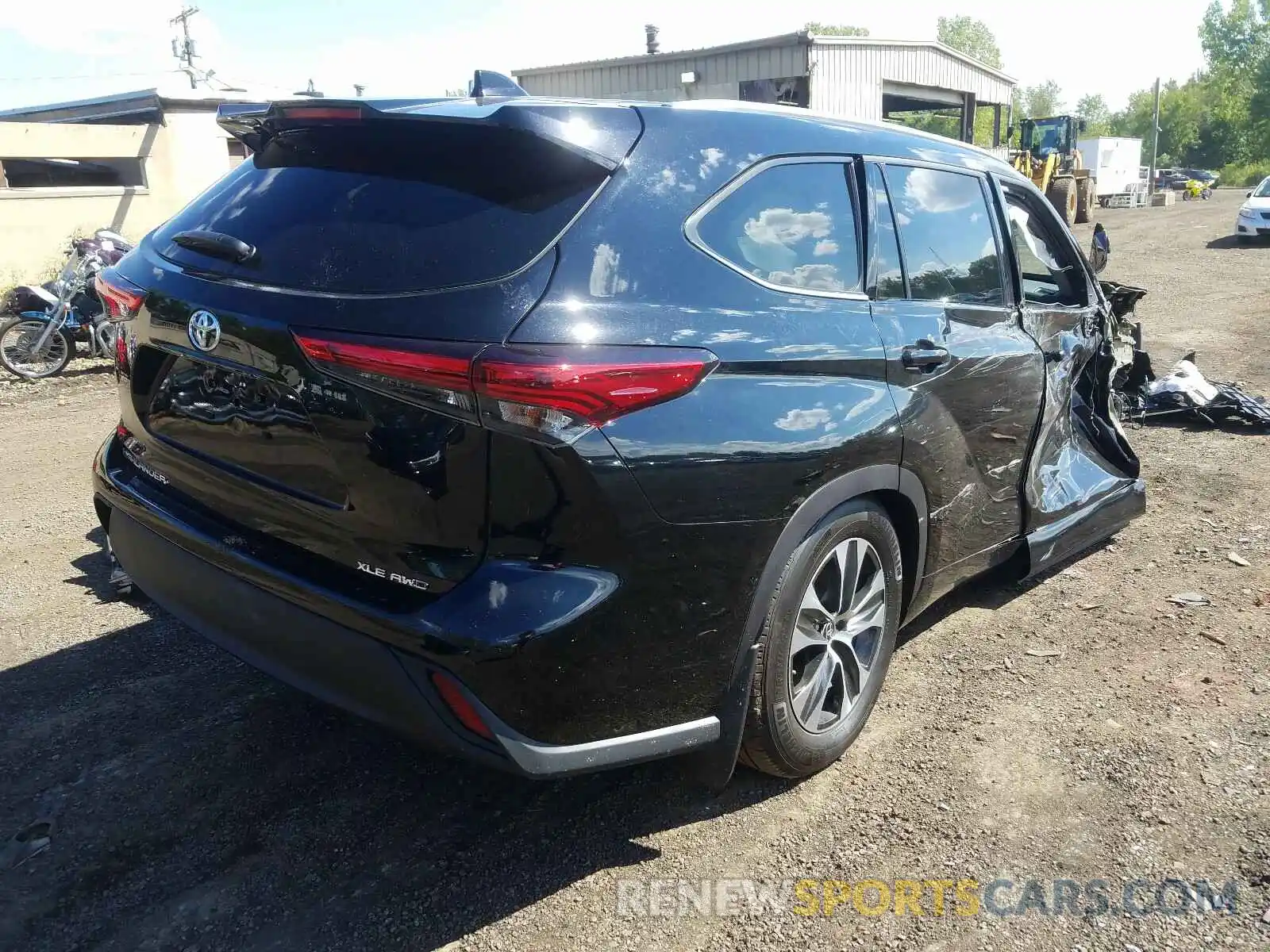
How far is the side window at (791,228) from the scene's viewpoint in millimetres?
2615

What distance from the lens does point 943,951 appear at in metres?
2.38

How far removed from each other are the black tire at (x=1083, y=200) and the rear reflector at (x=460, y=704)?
31.6 metres

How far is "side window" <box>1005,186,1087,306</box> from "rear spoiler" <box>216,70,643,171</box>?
7.19ft

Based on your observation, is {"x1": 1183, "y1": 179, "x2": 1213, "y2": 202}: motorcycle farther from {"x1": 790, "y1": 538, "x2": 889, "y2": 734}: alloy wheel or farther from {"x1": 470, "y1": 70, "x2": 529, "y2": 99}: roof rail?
{"x1": 470, "y1": 70, "x2": 529, "y2": 99}: roof rail

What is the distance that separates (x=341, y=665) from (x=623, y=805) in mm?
1012

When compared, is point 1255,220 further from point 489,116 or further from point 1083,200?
point 489,116

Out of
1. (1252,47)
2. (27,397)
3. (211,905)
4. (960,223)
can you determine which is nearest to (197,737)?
(211,905)

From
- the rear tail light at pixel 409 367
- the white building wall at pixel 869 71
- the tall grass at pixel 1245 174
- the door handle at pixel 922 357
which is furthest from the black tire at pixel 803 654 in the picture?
the tall grass at pixel 1245 174

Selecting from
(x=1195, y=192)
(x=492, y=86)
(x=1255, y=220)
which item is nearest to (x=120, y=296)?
(x=492, y=86)

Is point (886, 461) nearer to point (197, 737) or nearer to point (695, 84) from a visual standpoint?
point (197, 737)

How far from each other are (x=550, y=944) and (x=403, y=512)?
1.09 meters

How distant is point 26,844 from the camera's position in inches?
106

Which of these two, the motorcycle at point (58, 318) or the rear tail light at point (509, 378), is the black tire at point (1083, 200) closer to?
the motorcycle at point (58, 318)

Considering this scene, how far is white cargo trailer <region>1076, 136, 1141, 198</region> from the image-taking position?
45188 mm
